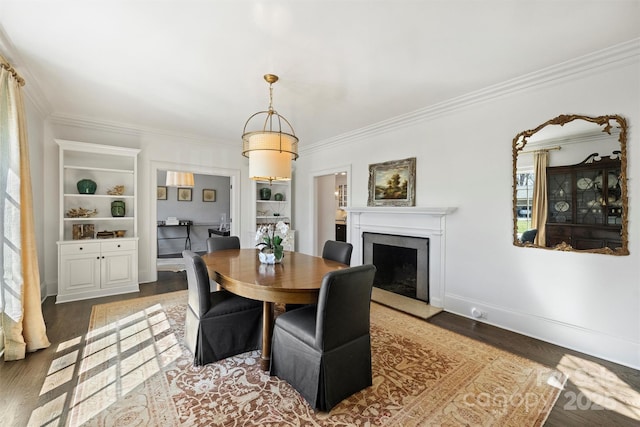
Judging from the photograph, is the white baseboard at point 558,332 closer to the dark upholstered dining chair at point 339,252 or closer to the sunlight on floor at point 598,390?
the sunlight on floor at point 598,390

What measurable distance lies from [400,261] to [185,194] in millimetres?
6282

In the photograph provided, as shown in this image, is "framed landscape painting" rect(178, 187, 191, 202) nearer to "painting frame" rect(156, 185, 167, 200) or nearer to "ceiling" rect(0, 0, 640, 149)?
"painting frame" rect(156, 185, 167, 200)

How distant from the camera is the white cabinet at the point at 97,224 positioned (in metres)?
3.87

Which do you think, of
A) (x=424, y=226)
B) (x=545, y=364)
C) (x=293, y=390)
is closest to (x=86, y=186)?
(x=293, y=390)

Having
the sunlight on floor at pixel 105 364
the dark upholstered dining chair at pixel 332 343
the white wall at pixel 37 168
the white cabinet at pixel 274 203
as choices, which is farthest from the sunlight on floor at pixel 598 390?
the white wall at pixel 37 168

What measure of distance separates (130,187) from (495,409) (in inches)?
210

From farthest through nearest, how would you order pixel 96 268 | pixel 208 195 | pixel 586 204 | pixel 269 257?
pixel 208 195
pixel 96 268
pixel 269 257
pixel 586 204

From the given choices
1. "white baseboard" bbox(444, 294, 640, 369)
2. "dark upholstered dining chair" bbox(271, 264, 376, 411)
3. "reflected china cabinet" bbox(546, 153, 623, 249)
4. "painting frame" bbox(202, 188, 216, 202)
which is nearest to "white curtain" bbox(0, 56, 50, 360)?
"dark upholstered dining chair" bbox(271, 264, 376, 411)

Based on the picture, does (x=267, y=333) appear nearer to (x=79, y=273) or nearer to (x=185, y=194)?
(x=79, y=273)

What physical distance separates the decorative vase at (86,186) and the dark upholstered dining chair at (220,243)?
2.04 meters

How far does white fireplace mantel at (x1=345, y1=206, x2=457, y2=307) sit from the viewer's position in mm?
3637

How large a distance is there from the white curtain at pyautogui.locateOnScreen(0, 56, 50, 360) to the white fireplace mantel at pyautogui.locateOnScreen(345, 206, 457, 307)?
3751 mm

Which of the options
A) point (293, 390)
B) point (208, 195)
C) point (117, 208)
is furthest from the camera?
point (208, 195)

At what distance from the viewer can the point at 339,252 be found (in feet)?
10.1
